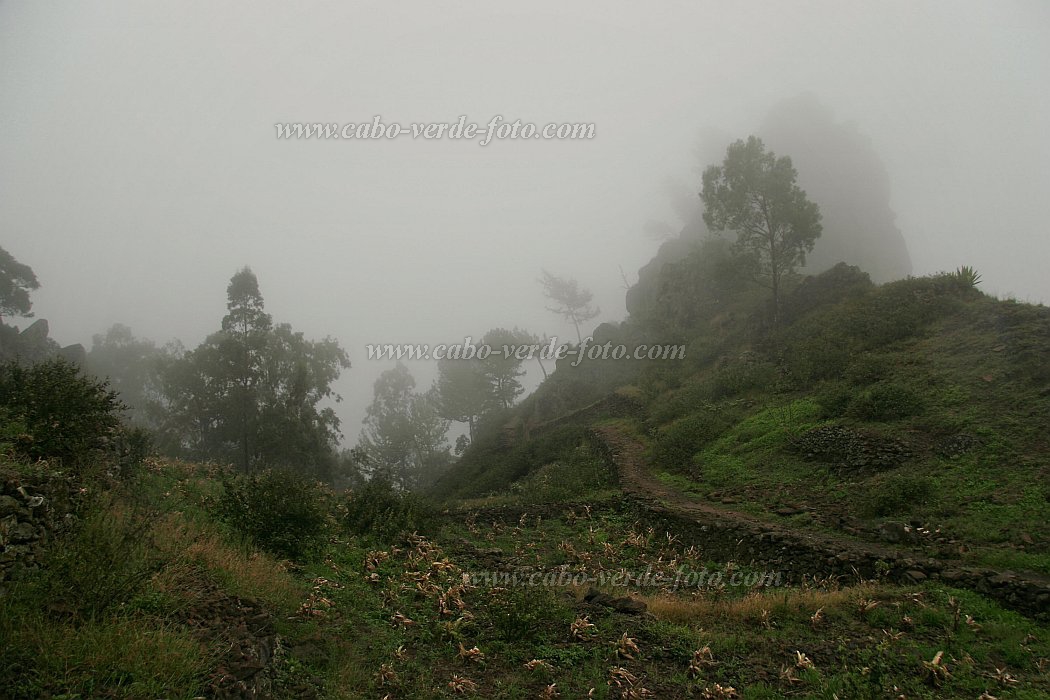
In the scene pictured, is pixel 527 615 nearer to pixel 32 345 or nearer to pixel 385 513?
pixel 385 513

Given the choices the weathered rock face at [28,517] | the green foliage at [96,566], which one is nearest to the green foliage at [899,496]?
the green foliage at [96,566]

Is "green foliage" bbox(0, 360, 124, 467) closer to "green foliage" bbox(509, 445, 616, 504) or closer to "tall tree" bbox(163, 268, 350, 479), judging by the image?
"green foliage" bbox(509, 445, 616, 504)

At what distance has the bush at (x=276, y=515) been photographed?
785cm

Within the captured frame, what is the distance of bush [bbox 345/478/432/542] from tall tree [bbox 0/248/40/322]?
4267 cm

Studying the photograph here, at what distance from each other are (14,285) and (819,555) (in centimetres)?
5253

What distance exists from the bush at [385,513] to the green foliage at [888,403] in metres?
11.0

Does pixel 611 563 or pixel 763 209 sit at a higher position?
pixel 763 209

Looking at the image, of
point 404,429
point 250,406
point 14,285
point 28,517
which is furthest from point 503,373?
point 28,517

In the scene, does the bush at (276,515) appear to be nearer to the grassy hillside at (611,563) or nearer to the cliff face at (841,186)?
the grassy hillside at (611,563)

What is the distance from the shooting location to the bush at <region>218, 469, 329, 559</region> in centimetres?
785

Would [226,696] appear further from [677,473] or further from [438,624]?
[677,473]

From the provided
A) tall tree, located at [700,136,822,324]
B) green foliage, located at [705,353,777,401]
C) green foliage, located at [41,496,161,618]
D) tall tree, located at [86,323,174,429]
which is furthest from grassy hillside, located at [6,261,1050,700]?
tall tree, located at [86,323,174,429]

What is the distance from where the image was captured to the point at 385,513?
410 inches

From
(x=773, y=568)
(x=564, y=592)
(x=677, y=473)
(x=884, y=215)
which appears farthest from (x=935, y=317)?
(x=884, y=215)
